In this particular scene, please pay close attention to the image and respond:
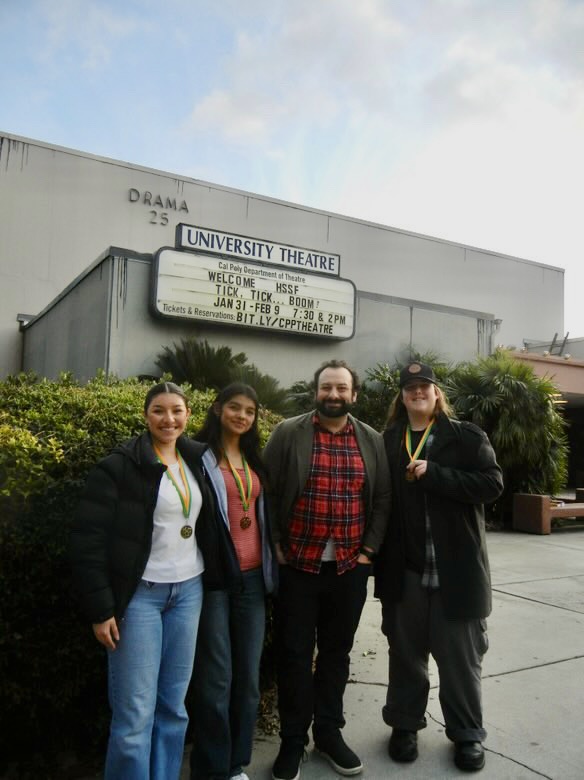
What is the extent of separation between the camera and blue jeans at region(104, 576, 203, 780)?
2578mm

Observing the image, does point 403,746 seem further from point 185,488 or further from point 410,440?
point 185,488

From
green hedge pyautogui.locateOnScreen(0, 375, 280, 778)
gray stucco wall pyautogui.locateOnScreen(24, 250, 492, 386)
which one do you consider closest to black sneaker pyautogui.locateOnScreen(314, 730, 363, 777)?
green hedge pyautogui.locateOnScreen(0, 375, 280, 778)

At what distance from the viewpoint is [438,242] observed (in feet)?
79.1

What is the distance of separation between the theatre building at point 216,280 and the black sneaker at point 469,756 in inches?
291

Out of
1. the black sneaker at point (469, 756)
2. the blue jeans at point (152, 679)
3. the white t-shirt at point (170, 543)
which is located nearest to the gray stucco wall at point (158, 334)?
the white t-shirt at point (170, 543)

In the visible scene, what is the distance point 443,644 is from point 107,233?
16.3m

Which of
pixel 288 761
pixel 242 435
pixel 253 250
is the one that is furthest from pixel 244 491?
pixel 253 250

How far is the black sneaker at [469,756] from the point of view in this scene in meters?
3.26

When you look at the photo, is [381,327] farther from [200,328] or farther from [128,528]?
[128,528]

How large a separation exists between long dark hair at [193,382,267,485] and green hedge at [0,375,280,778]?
49 cm

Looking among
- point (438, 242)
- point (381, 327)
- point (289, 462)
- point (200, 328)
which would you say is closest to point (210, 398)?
point (289, 462)

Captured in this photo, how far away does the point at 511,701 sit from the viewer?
4086 mm

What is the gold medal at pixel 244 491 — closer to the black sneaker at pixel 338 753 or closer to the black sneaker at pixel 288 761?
the black sneaker at pixel 288 761

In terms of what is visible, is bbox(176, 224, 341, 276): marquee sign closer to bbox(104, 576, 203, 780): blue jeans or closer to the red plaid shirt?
the red plaid shirt
